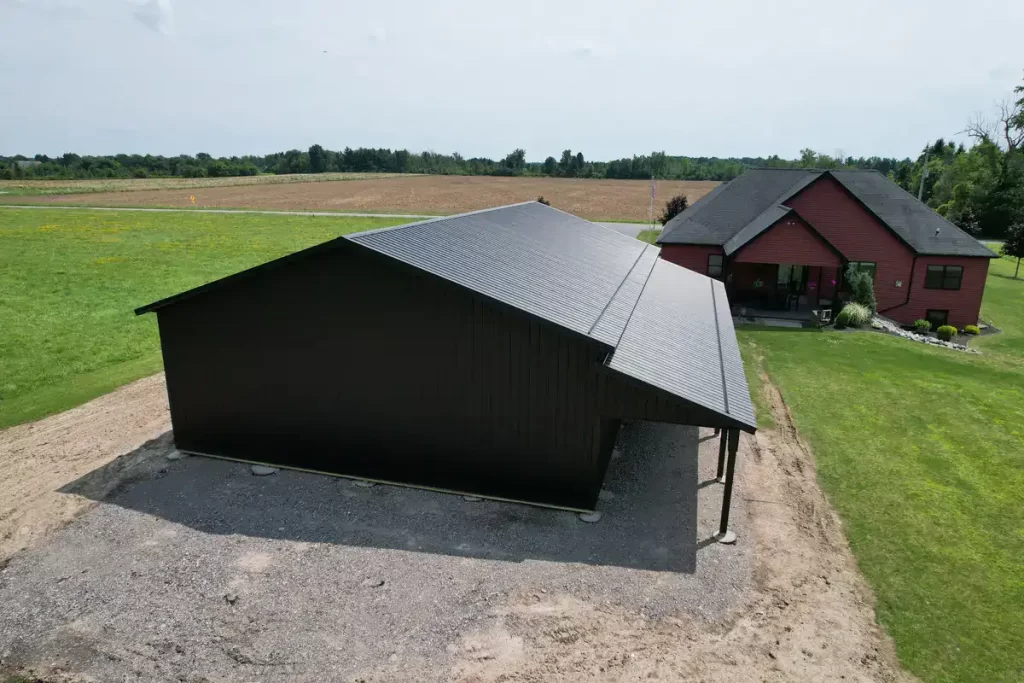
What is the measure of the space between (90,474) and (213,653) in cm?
728

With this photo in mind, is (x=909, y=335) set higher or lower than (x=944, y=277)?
lower

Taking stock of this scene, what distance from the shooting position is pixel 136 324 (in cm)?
2547

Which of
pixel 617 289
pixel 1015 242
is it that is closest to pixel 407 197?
pixel 1015 242

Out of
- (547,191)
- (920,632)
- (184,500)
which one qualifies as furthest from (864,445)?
(547,191)

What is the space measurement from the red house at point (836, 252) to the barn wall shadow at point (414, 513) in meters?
18.4

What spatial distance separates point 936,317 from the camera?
3048 centimetres

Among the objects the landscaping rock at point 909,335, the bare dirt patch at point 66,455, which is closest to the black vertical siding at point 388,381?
the bare dirt patch at point 66,455

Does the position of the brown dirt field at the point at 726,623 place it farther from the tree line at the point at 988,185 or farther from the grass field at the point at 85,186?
the grass field at the point at 85,186

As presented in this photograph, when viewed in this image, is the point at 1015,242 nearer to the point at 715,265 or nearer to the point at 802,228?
the point at 802,228

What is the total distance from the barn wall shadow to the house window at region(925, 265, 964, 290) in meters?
23.3

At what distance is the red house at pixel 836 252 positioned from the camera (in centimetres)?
2877

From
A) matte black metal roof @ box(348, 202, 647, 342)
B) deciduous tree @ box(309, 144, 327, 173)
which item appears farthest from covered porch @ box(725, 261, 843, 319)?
deciduous tree @ box(309, 144, 327, 173)

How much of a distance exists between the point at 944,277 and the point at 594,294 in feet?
80.0

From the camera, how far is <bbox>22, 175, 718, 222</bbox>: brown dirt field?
77438 mm
